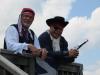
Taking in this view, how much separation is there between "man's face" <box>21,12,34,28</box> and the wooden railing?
52 centimetres

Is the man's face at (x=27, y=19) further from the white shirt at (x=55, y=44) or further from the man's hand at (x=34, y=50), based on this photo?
the white shirt at (x=55, y=44)

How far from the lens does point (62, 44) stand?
614cm

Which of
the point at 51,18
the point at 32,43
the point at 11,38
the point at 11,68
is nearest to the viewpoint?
the point at 11,68

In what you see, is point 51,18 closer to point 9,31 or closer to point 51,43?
point 51,43

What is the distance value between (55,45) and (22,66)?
89 cm

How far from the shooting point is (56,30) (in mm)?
6004

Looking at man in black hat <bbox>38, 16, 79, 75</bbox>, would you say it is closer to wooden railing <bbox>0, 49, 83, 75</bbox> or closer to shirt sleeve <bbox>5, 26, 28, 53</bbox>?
wooden railing <bbox>0, 49, 83, 75</bbox>

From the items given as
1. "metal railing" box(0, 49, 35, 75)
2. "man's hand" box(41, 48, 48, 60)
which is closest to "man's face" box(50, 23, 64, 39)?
"man's hand" box(41, 48, 48, 60)

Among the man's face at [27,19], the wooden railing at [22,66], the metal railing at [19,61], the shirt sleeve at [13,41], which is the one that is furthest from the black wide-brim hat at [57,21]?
the metal railing at [19,61]

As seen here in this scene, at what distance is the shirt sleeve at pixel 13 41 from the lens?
5.22m

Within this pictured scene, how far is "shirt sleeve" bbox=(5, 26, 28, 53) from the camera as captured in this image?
206 inches

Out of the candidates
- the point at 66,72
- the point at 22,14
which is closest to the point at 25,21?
the point at 22,14

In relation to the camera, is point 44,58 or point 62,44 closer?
point 44,58

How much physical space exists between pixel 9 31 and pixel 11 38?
0.46 feet
